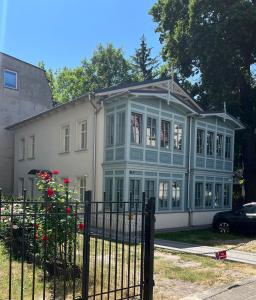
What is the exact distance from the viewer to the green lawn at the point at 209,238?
14.8m

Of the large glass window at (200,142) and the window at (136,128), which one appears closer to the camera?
the window at (136,128)

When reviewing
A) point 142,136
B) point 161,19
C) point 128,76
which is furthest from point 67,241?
point 128,76

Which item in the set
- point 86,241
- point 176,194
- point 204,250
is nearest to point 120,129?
point 176,194

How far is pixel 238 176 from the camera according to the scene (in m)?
34.9

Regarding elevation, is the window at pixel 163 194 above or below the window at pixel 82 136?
below

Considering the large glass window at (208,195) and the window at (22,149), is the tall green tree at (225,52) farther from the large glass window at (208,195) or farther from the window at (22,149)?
the window at (22,149)

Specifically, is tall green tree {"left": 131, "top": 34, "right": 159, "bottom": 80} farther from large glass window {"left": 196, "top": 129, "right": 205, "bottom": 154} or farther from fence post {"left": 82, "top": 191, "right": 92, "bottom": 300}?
fence post {"left": 82, "top": 191, "right": 92, "bottom": 300}

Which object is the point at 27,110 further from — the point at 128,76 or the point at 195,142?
the point at 128,76

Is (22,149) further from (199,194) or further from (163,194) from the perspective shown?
(199,194)

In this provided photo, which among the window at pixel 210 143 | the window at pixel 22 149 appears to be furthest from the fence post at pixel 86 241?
the window at pixel 22 149

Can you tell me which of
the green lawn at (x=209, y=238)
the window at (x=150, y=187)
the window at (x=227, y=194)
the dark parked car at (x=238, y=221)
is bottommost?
the green lawn at (x=209, y=238)

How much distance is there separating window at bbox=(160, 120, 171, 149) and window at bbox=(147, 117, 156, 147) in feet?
Result: 1.95

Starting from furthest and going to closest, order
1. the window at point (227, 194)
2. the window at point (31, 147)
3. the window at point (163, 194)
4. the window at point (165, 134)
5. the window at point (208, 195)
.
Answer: the window at point (31, 147), the window at point (227, 194), the window at point (208, 195), the window at point (165, 134), the window at point (163, 194)

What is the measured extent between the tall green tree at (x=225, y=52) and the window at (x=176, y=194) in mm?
8056
